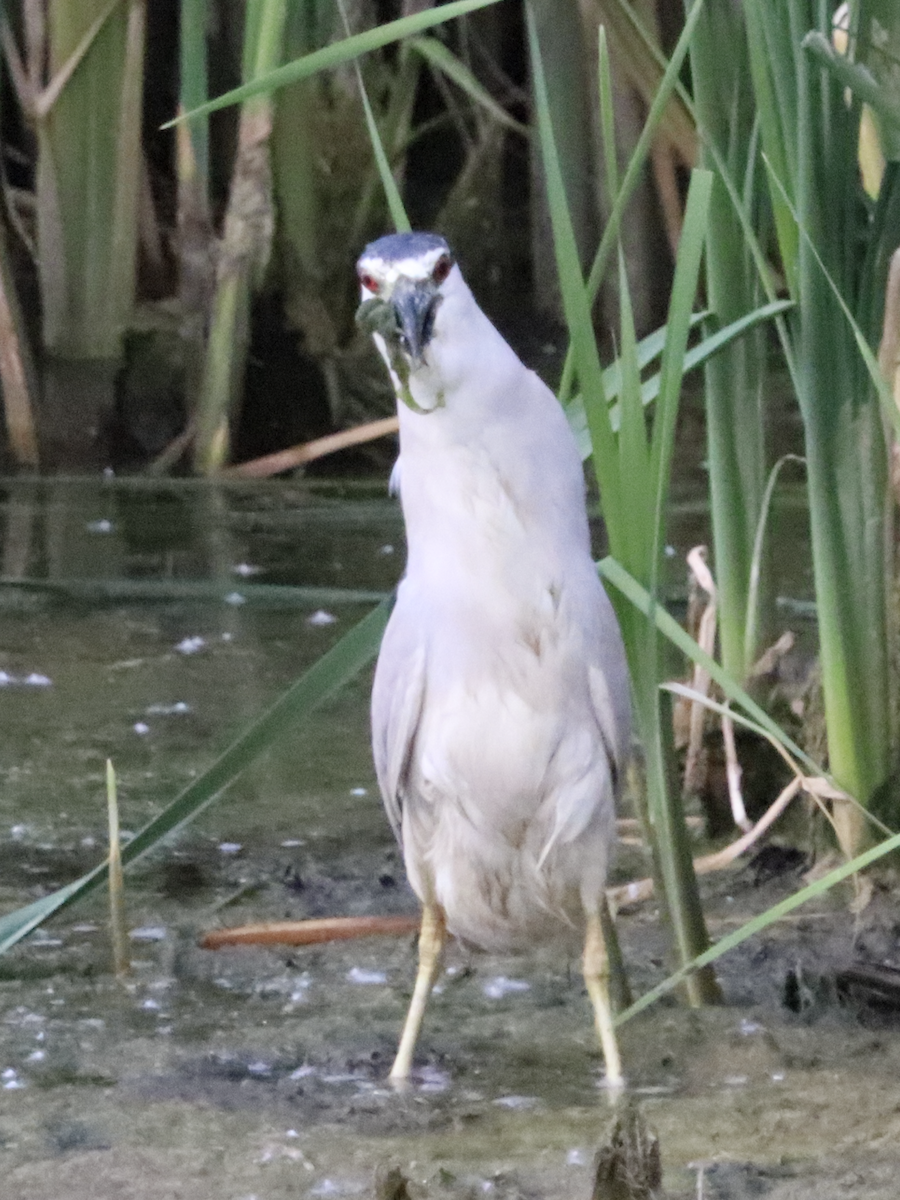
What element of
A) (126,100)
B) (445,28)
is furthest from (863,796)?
(445,28)

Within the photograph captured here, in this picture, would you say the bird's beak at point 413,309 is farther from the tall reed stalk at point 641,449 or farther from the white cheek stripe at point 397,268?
the tall reed stalk at point 641,449

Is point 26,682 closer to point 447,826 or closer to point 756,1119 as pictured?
point 447,826

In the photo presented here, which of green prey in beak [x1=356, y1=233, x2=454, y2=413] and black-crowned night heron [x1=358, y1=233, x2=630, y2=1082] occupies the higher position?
green prey in beak [x1=356, y1=233, x2=454, y2=413]

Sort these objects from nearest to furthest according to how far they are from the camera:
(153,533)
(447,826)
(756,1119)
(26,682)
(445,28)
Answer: (756,1119), (447,826), (26,682), (153,533), (445,28)

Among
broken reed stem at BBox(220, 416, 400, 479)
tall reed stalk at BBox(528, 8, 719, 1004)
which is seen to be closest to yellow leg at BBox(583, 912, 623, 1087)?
tall reed stalk at BBox(528, 8, 719, 1004)

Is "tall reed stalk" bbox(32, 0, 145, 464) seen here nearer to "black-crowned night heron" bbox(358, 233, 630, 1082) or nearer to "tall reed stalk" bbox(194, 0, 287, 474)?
"tall reed stalk" bbox(194, 0, 287, 474)

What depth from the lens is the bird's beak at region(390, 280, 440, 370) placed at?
2.22 m

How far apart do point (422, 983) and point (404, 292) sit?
78 centimetres

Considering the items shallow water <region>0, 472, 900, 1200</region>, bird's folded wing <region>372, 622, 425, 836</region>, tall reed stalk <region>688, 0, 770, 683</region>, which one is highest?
tall reed stalk <region>688, 0, 770, 683</region>

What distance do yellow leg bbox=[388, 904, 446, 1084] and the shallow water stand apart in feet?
0.11

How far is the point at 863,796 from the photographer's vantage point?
2635 mm

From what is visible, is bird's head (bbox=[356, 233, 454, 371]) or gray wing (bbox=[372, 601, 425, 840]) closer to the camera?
bird's head (bbox=[356, 233, 454, 371])

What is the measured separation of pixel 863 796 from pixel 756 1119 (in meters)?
0.55

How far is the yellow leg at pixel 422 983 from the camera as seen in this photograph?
7.79ft
